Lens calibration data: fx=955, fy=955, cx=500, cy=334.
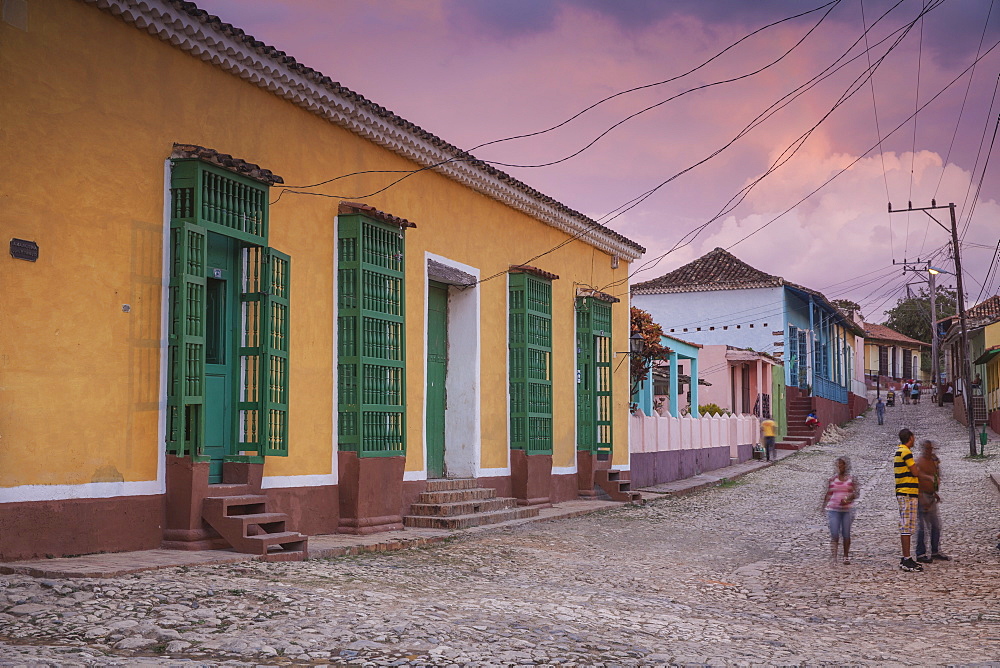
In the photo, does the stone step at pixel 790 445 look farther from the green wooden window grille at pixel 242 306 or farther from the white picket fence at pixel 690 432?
the green wooden window grille at pixel 242 306

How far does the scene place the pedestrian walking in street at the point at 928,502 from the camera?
9.58 m

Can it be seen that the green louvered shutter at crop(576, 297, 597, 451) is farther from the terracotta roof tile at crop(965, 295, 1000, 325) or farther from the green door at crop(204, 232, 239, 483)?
the terracotta roof tile at crop(965, 295, 1000, 325)

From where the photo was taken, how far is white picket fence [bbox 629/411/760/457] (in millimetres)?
18516

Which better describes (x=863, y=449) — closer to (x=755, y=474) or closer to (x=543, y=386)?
(x=755, y=474)

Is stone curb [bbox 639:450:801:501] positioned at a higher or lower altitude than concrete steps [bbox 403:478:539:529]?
lower

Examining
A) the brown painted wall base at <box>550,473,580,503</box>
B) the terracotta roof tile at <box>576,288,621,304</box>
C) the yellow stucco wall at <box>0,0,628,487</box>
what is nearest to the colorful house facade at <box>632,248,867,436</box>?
the terracotta roof tile at <box>576,288,621,304</box>

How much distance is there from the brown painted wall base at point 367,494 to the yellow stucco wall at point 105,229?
300 mm

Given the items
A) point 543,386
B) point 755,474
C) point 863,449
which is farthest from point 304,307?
point 863,449

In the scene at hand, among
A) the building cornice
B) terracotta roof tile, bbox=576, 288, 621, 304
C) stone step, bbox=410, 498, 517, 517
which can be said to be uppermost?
the building cornice

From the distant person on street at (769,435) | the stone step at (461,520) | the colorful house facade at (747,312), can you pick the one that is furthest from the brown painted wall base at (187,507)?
the colorful house facade at (747,312)

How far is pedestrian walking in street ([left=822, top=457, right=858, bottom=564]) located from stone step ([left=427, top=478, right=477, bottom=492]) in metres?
4.48

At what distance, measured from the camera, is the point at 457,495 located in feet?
→ 38.8

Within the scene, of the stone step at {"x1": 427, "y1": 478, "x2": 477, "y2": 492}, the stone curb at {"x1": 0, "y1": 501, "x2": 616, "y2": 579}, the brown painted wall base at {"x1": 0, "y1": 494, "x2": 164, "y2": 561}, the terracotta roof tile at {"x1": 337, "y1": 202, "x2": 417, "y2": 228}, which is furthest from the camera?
the stone step at {"x1": 427, "y1": 478, "x2": 477, "y2": 492}

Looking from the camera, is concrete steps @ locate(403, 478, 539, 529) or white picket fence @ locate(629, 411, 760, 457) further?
white picket fence @ locate(629, 411, 760, 457)
